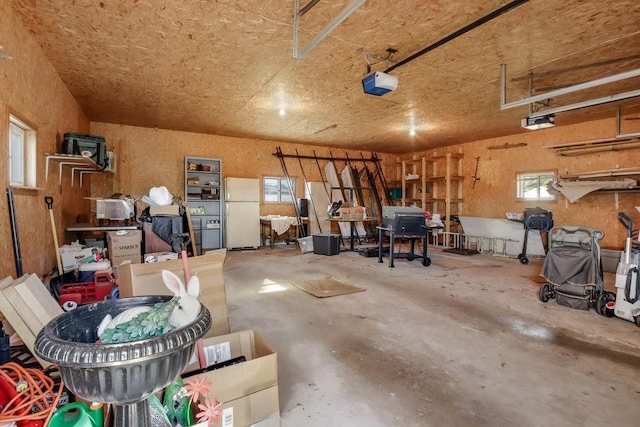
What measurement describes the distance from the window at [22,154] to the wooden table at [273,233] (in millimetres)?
4663

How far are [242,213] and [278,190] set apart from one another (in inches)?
56.3

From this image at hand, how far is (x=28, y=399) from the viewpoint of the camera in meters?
1.17

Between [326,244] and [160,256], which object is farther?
[326,244]

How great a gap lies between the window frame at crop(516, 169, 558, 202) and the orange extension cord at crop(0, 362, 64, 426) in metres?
7.89

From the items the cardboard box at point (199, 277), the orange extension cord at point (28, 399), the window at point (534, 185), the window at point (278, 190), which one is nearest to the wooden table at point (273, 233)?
the window at point (278, 190)

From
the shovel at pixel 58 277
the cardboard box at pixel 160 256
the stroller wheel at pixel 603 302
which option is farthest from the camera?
the cardboard box at pixel 160 256

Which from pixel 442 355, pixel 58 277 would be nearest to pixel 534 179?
pixel 442 355

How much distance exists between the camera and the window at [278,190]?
813 cm

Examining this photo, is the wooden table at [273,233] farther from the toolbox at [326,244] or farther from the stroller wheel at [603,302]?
the stroller wheel at [603,302]

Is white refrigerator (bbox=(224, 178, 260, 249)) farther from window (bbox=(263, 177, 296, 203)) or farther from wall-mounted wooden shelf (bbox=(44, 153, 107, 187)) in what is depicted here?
wall-mounted wooden shelf (bbox=(44, 153, 107, 187))

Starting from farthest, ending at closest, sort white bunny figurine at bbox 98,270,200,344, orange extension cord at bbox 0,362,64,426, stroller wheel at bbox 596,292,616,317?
stroller wheel at bbox 596,292,616,317
orange extension cord at bbox 0,362,64,426
white bunny figurine at bbox 98,270,200,344

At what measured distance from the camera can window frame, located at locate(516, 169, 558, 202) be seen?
21.2 feet

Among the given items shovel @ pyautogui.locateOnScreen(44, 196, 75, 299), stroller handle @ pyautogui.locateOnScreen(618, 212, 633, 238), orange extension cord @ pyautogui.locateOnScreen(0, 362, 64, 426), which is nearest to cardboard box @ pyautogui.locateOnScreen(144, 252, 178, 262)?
shovel @ pyautogui.locateOnScreen(44, 196, 75, 299)

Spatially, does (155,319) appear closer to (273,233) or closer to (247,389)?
(247,389)
